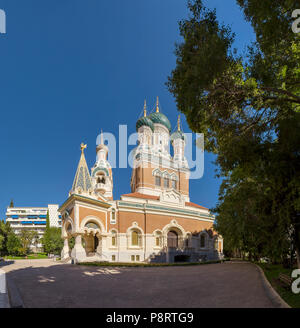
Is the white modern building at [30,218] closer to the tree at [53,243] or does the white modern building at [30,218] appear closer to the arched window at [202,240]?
the tree at [53,243]

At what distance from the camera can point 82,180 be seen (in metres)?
23.3

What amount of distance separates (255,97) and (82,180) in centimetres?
1989

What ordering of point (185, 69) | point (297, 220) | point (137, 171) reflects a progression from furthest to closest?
point (137, 171) < point (185, 69) < point (297, 220)

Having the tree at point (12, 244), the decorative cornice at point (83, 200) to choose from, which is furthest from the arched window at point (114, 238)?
the tree at point (12, 244)

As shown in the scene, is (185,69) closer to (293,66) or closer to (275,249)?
(293,66)

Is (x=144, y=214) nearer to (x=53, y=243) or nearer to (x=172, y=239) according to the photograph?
(x=172, y=239)

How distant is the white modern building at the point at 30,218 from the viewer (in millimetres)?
74425

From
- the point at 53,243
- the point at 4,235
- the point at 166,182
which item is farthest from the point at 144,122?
the point at 4,235

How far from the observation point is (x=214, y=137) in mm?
8469

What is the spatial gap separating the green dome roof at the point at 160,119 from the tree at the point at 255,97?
96.3ft

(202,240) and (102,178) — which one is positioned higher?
(102,178)

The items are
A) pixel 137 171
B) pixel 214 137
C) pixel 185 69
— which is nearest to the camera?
pixel 185 69
